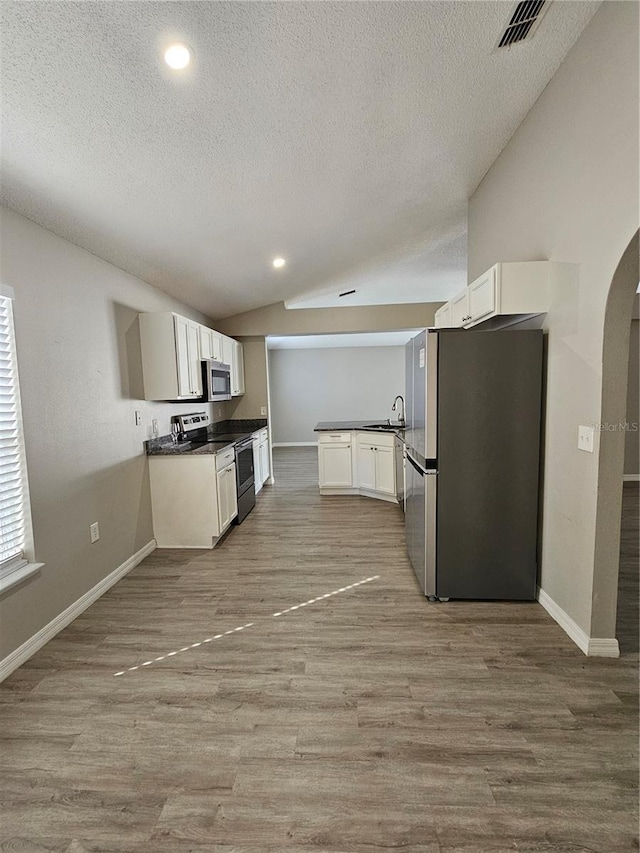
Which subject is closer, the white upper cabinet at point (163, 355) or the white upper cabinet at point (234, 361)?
the white upper cabinet at point (163, 355)

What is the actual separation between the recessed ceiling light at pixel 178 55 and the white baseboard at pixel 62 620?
292 cm

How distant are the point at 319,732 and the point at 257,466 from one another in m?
4.15

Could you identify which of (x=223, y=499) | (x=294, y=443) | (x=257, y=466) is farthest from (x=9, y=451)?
(x=294, y=443)

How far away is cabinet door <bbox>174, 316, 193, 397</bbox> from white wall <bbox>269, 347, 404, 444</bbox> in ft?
19.1

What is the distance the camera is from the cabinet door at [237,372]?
227 inches

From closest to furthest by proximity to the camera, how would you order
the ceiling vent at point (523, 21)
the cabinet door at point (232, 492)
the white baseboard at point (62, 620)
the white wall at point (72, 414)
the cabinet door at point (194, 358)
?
1. the ceiling vent at point (523, 21)
2. the white baseboard at point (62, 620)
3. the white wall at point (72, 414)
4. the cabinet door at point (194, 358)
5. the cabinet door at point (232, 492)

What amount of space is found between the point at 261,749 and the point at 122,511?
2.30 meters

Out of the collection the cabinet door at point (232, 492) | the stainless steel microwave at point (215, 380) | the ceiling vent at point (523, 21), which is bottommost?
the cabinet door at point (232, 492)

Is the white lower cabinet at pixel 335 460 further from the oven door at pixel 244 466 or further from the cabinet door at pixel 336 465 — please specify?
the oven door at pixel 244 466

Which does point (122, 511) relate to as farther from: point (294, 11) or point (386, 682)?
point (294, 11)

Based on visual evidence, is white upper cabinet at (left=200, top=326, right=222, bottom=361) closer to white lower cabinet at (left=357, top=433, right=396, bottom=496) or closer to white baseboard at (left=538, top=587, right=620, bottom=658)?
white lower cabinet at (left=357, top=433, right=396, bottom=496)

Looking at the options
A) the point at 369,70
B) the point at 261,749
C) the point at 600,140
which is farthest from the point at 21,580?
the point at 600,140

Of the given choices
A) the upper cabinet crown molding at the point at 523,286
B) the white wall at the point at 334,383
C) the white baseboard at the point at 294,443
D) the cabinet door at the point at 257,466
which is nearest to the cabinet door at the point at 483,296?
the upper cabinet crown molding at the point at 523,286

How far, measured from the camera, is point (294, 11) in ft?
4.95
